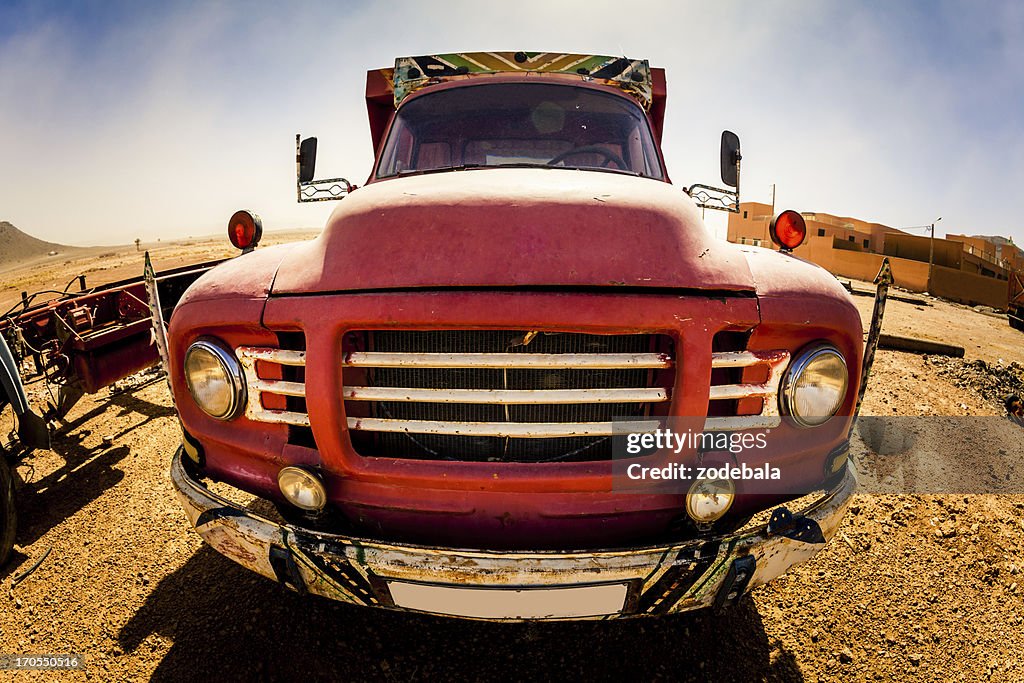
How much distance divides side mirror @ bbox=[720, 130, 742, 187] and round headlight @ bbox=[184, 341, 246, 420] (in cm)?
372

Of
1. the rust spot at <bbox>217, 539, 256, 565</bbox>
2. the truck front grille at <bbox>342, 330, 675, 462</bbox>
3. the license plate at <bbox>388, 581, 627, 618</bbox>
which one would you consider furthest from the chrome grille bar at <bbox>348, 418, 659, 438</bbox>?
the rust spot at <bbox>217, 539, 256, 565</bbox>

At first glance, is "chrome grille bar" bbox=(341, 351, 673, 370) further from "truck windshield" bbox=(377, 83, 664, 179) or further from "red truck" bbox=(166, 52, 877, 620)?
"truck windshield" bbox=(377, 83, 664, 179)

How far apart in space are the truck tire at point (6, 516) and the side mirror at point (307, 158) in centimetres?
261

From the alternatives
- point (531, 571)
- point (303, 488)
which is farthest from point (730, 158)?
point (303, 488)

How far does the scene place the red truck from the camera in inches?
63.3

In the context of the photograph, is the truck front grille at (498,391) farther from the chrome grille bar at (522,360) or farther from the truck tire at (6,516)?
the truck tire at (6,516)

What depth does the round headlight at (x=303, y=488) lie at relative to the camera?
5.70 ft

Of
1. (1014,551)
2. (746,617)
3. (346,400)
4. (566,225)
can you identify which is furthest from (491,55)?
(1014,551)

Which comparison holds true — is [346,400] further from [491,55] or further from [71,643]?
[491,55]

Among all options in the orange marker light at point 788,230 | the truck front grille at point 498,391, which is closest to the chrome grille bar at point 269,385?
the truck front grille at point 498,391

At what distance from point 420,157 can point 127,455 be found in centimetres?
328

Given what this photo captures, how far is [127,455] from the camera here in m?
4.06

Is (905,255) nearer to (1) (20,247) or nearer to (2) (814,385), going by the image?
(2) (814,385)

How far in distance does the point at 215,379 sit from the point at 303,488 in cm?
53
